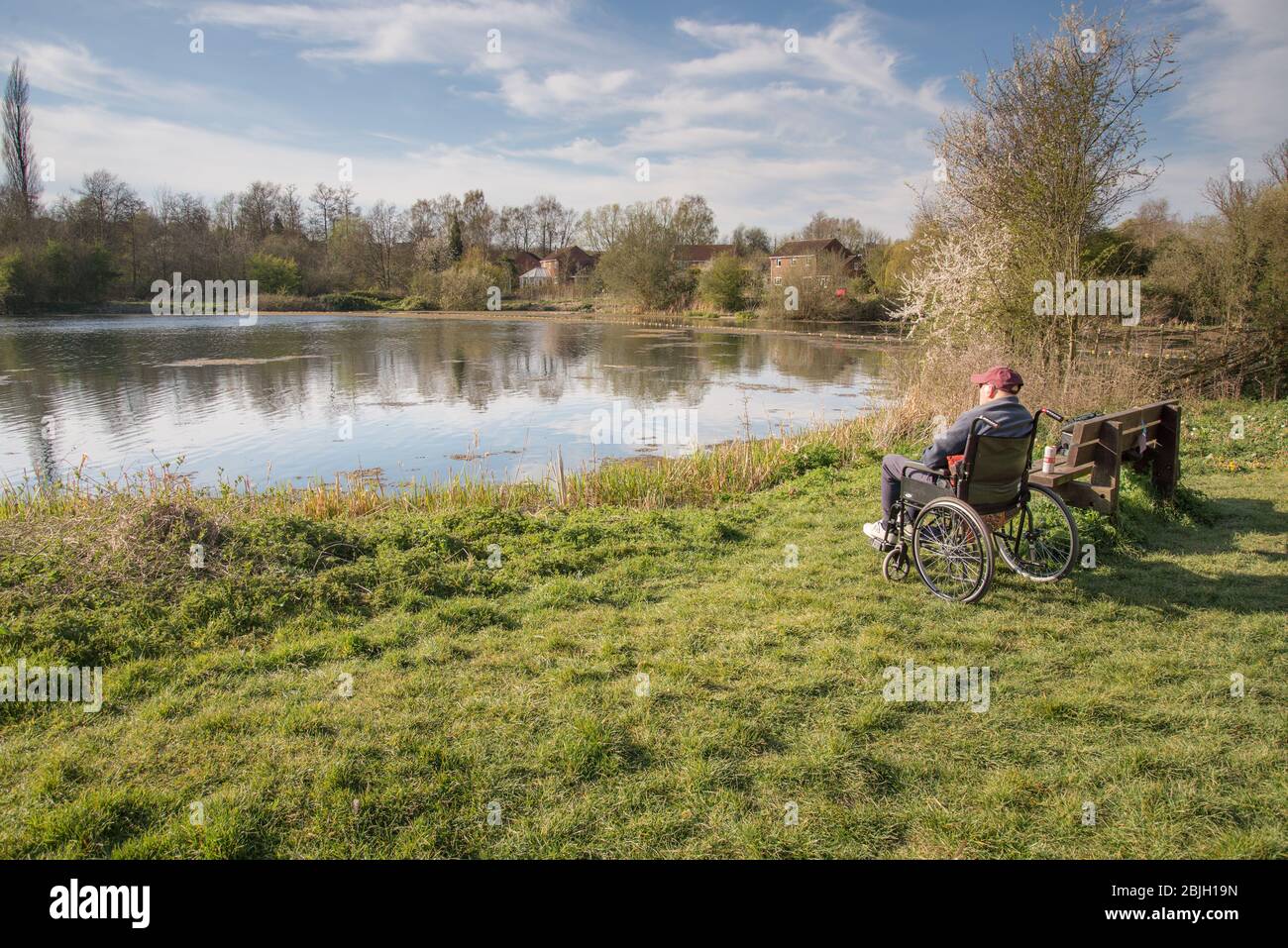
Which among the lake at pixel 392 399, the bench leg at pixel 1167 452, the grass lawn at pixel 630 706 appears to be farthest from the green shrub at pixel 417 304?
the bench leg at pixel 1167 452

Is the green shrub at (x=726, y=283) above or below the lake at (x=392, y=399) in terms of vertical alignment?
above

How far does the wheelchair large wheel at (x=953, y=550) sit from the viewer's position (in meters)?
4.88

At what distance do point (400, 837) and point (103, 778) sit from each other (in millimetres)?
1471

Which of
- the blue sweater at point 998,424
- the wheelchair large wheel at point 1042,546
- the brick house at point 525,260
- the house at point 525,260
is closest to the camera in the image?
the blue sweater at point 998,424

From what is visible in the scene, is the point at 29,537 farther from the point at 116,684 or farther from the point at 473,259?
the point at 473,259

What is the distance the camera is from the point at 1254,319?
16.0 m

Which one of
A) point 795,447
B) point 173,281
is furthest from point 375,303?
point 795,447

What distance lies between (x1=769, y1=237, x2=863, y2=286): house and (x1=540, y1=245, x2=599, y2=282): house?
81.0ft

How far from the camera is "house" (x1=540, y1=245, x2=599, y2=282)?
281 feet

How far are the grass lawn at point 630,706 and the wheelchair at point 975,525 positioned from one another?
0.21 metres

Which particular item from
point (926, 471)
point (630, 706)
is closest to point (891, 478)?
point (926, 471)

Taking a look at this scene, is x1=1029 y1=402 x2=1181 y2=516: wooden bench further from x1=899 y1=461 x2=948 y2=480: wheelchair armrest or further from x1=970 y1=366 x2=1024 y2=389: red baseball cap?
x1=970 y1=366 x2=1024 y2=389: red baseball cap

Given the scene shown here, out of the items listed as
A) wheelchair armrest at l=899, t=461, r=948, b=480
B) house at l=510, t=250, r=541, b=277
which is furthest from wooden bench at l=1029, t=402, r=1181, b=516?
house at l=510, t=250, r=541, b=277

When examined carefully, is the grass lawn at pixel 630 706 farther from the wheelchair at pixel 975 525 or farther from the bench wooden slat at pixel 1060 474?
the bench wooden slat at pixel 1060 474
